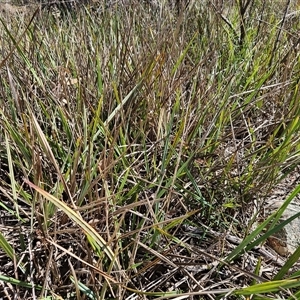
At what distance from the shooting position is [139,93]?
926mm

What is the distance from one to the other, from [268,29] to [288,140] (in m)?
0.85

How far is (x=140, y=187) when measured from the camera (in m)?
0.73

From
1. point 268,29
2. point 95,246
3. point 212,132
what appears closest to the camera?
point 95,246

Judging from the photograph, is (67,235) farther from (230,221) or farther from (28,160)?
(230,221)

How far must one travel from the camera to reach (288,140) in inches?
30.0

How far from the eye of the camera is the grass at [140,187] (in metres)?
0.58

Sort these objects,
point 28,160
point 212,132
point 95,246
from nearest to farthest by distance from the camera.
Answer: point 95,246 < point 28,160 < point 212,132

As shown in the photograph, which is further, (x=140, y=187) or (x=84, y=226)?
(x=140, y=187)

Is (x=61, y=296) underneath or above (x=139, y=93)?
underneath

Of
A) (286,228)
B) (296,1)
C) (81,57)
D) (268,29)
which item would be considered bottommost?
(286,228)

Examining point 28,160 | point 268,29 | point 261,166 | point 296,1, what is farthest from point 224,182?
point 296,1

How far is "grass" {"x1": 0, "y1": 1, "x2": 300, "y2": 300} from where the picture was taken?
585 millimetres

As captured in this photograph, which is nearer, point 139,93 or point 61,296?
point 61,296

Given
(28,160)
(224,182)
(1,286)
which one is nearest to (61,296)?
(1,286)
